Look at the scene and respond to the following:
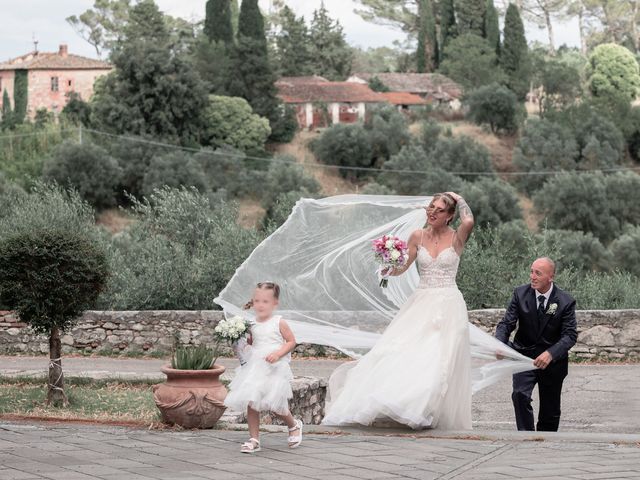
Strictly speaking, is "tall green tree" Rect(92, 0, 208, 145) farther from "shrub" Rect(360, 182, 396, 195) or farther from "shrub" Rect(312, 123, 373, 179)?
"shrub" Rect(360, 182, 396, 195)

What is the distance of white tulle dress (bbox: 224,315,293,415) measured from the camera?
869cm

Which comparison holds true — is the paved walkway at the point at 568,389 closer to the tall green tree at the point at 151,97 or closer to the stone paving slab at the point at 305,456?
the stone paving slab at the point at 305,456

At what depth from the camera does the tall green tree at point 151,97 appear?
7744 cm

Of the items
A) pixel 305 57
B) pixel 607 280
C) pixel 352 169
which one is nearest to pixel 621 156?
pixel 352 169

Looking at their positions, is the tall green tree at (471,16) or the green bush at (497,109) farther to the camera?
the tall green tree at (471,16)

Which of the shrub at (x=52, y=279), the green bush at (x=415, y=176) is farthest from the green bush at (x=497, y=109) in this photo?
the shrub at (x=52, y=279)

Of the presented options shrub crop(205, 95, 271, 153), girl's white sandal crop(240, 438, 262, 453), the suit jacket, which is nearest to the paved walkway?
the suit jacket

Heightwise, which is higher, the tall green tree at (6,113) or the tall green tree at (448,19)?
the tall green tree at (448,19)

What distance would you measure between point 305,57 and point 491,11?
16.7 m

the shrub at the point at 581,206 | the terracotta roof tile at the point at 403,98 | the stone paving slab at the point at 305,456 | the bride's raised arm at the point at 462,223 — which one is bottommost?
the shrub at the point at 581,206

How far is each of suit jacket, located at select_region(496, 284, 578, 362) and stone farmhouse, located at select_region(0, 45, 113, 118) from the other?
274 ft

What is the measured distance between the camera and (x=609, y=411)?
45.5ft

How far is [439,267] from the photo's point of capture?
32.0 ft

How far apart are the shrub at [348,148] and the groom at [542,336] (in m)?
72.9
